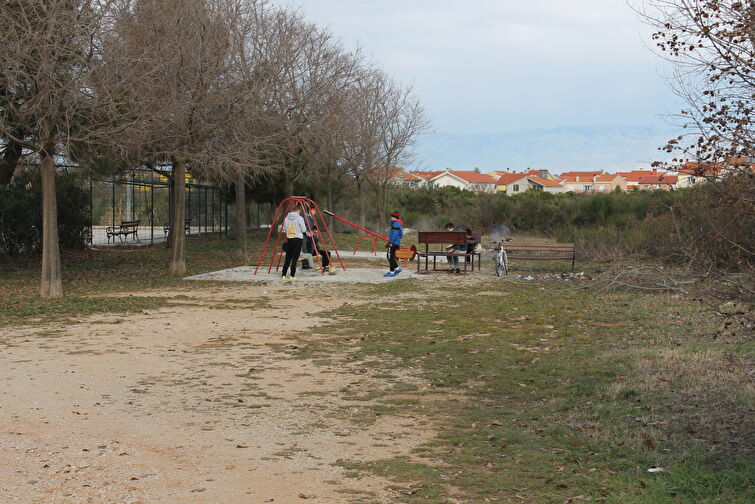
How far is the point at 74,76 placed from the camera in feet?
45.5

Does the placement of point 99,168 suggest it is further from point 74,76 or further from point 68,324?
point 68,324

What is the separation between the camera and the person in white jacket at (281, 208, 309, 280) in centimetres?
1805

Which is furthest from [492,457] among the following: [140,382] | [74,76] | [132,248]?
[132,248]

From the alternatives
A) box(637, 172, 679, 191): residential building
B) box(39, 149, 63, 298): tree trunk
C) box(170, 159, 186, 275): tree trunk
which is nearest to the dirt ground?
box(637, 172, 679, 191): residential building

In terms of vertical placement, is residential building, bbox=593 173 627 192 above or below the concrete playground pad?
above

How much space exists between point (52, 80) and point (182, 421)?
A: 885 centimetres

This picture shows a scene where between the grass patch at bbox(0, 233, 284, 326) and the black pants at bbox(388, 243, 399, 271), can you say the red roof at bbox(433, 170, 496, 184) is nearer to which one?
the grass patch at bbox(0, 233, 284, 326)

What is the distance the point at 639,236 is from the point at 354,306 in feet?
41.0

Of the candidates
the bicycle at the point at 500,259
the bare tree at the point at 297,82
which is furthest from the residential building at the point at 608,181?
the bicycle at the point at 500,259

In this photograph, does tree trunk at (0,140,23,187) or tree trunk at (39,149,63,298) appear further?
tree trunk at (0,140,23,187)

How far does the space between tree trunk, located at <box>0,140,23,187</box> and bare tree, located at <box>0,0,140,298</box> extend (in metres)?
2.41

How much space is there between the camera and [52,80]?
13.3 meters

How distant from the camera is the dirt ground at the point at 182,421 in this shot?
5.01m

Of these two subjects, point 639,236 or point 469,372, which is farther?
point 639,236
